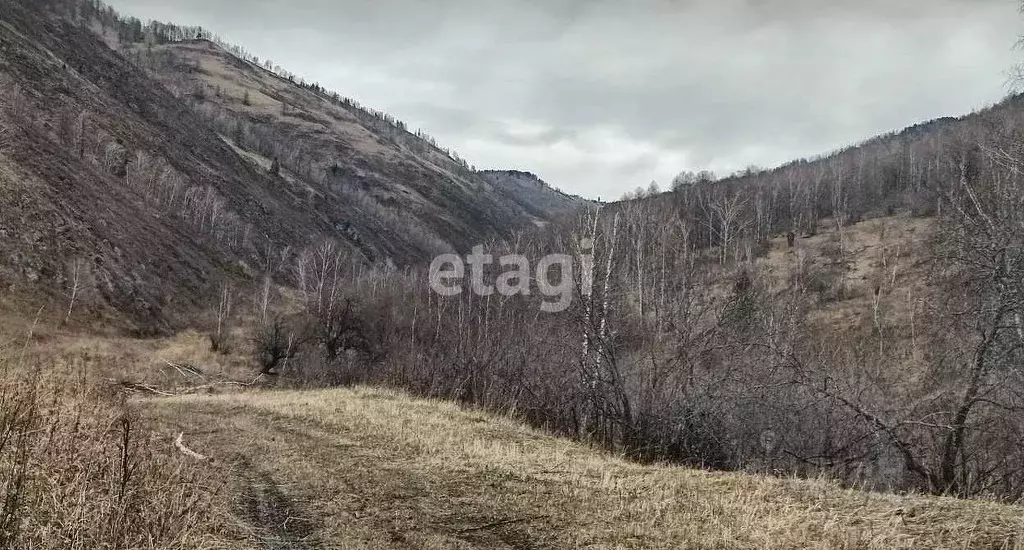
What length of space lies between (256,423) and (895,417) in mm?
13764

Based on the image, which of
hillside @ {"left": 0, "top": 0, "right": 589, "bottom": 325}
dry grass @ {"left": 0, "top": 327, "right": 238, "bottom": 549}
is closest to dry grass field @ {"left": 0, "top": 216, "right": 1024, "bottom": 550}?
dry grass @ {"left": 0, "top": 327, "right": 238, "bottom": 549}

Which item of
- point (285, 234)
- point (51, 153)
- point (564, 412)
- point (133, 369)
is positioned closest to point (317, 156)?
point (285, 234)

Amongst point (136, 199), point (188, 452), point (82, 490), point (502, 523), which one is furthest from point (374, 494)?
point (136, 199)

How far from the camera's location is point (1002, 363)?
11164 mm

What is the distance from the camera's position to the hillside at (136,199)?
40875 mm

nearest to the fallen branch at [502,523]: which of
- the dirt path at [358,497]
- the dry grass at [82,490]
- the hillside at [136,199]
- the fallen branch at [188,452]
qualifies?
the dirt path at [358,497]

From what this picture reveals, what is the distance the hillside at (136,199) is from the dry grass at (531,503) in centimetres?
3379

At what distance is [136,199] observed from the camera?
6119cm

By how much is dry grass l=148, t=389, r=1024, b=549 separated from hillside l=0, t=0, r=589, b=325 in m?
33.8

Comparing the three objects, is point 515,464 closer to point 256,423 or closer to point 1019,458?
point 256,423

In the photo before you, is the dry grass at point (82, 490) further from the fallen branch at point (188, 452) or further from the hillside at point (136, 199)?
the hillside at point (136, 199)

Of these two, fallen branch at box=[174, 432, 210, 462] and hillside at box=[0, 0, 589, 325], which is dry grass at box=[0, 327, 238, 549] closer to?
fallen branch at box=[174, 432, 210, 462]

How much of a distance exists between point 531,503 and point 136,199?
65.7m

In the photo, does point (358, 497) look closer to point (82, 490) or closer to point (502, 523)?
point (502, 523)
